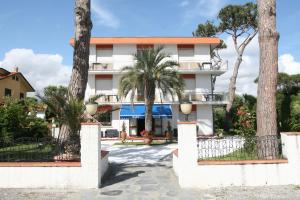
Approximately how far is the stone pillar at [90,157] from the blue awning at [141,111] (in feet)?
69.1

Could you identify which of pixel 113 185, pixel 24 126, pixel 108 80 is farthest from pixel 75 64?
pixel 108 80

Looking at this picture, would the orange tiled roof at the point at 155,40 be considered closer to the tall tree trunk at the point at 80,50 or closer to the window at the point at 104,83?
the window at the point at 104,83

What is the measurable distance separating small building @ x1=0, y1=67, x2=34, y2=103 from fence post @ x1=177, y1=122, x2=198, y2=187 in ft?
97.9

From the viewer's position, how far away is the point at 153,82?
87.3 feet

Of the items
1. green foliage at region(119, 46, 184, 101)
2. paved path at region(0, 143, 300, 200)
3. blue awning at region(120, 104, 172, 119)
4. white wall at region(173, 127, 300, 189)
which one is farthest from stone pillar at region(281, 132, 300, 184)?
blue awning at region(120, 104, 172, 119)

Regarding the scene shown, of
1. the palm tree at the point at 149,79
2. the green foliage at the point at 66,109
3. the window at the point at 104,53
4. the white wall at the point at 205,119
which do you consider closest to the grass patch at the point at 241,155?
the green foliage at the point at 66,109

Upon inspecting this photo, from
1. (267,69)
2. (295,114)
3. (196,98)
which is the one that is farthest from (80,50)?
(196,98)

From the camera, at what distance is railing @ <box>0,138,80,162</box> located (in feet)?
33.2

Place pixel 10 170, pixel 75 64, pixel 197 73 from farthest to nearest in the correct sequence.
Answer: pixel 197 73
pixel 75 64
pixel 10 170

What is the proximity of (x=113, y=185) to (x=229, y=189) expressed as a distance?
3.73m

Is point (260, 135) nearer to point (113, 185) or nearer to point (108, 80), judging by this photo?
point (113, 185)

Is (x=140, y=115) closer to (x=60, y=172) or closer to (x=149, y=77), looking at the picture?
(x=149, y=77)

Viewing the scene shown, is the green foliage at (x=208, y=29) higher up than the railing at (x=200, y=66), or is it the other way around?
the green foliage at (x=208, y=29)

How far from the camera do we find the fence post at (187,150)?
31.5 ft
